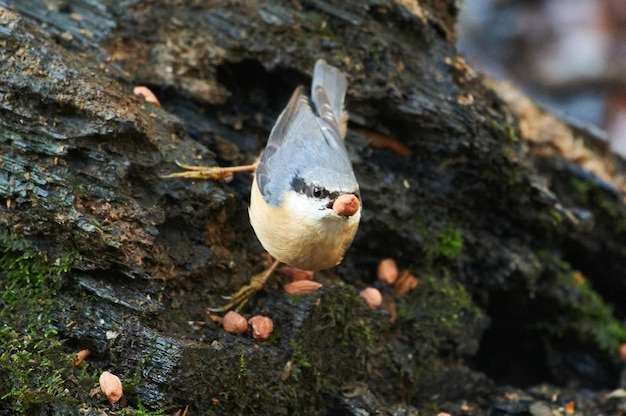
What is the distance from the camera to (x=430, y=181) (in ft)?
15.6

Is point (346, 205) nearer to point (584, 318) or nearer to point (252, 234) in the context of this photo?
point (252, 234)

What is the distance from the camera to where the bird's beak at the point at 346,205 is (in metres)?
3.42

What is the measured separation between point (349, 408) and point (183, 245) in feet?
3.72

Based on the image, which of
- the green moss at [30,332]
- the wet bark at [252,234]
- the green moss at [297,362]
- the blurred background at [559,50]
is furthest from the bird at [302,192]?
the blurred background at [559,50]

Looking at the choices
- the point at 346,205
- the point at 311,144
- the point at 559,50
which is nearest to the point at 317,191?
the point at 346,205

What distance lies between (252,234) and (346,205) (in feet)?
3.15

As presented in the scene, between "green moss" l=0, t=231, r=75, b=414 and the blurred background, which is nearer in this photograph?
"green moss" l=0, t=231, r=75, b=414

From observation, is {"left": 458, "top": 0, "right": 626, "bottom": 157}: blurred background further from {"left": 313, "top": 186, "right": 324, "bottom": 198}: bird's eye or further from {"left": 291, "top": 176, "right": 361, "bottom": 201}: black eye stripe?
{"left": 313, "top": 186, "right": 324, "bottom": 198}: bird's eye

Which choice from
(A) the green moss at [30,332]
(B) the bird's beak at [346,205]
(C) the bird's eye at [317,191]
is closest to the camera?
(A) the green moss at [30,332]

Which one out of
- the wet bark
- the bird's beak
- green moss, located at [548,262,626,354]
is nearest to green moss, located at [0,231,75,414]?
the wet bark

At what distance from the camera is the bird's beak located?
3.42 m

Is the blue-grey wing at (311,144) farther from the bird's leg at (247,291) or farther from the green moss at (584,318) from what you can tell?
the green moss at (584,318)

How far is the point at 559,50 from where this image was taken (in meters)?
9.37

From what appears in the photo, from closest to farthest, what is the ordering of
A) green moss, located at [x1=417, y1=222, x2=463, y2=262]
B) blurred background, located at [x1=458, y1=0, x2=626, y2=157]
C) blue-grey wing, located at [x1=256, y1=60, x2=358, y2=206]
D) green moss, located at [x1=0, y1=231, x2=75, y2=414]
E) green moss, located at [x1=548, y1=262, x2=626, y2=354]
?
green moss, located at [x1=0, y1=231, x2=75, y2=414] < blue-grey wing, located at [x1=256, y1=60, x2=358, y2=206] < green moss, located at [x1=417, y1=222, x2=463, y2=262] < green moss, located at [x1=548, y1=262, x2=626, y2=354] < blurred background, located at [x1=458, y1=0, x2=626, y2=157]
